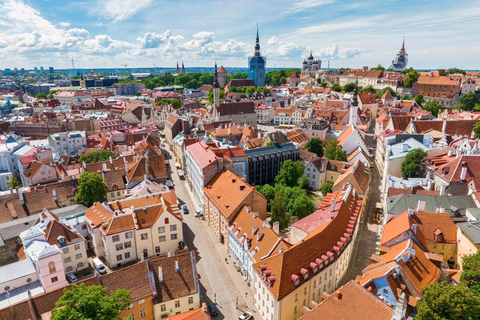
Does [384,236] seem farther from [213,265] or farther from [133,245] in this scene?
[133,245]

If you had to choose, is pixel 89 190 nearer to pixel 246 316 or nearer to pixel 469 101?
pixel 246 316

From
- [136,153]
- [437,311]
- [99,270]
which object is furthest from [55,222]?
[437,311]

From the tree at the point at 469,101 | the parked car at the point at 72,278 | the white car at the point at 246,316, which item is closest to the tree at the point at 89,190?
the parked car at the point at 72,278

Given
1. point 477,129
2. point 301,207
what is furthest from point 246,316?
point 477,129

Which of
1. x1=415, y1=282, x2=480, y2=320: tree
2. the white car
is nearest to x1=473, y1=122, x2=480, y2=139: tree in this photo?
x1=415, y1=282, x2=480, y2=320: tree

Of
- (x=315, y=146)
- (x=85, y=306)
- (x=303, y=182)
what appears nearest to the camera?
(x=85, y=306)

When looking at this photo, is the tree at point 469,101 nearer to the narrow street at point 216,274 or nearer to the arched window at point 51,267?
the narrow street at point 216,274
